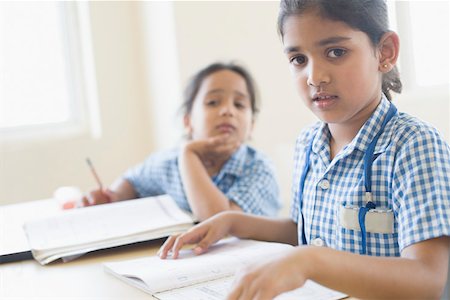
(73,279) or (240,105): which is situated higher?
(240,105)

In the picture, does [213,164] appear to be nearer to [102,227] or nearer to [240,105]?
[240,105]

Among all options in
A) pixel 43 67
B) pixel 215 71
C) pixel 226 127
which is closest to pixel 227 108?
pixel 226 127

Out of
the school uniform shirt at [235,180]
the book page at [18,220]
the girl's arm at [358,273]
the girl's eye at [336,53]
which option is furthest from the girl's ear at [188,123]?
the girl's arm at [358,273]

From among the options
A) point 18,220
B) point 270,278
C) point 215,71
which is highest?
point 215,71

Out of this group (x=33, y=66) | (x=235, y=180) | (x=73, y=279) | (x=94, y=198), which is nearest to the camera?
(x=73, y=279)

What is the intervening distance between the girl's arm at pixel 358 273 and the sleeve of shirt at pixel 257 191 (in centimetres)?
73

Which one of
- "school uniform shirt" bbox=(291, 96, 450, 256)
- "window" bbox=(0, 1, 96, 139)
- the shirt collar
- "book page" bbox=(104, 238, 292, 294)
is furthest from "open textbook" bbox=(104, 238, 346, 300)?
"window" bbox=(0, 1, 96, 139)

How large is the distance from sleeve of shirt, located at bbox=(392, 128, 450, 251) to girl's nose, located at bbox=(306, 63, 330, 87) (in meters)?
0.17

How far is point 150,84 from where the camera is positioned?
106 inches

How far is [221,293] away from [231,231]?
0.35 meters

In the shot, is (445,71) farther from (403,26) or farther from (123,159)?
(123,159)

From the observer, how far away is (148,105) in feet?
8.95

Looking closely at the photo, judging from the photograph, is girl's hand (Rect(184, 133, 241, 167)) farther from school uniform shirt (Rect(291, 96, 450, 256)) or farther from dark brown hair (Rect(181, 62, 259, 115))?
school uniform shirt (Rect(291, 96, 450, 256))

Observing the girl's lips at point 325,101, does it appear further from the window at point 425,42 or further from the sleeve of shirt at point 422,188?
the window at point 425,42
